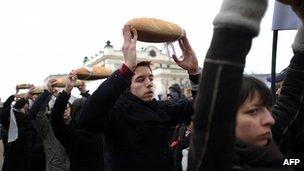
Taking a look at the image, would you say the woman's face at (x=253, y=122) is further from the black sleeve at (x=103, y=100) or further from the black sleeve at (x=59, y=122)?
the black sleeve at (x=59, y=122)

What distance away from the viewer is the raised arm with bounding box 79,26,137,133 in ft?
9.15

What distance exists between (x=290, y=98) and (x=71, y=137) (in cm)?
337

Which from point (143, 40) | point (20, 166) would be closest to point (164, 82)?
point (20, 166)

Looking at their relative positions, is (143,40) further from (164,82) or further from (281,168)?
(164,82)

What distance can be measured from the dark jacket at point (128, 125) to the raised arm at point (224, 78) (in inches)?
71.3

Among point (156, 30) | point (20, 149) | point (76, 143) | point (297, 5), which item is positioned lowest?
point (20, 149)

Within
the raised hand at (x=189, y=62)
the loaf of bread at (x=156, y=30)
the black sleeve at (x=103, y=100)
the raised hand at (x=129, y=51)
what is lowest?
the black sleeve at (x=103, y=100)

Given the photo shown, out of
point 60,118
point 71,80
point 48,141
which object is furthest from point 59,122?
point 48,141

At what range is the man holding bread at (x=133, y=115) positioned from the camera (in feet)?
9.23

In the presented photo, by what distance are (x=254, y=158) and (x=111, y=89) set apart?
1474mm

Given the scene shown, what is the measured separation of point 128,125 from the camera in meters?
3.11

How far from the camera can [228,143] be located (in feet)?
3.34

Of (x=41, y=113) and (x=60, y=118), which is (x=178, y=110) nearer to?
(x=60, y=118)

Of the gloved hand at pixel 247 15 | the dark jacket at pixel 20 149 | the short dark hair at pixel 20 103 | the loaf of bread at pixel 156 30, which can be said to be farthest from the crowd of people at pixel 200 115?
the short dark hair at pixel 20 103
